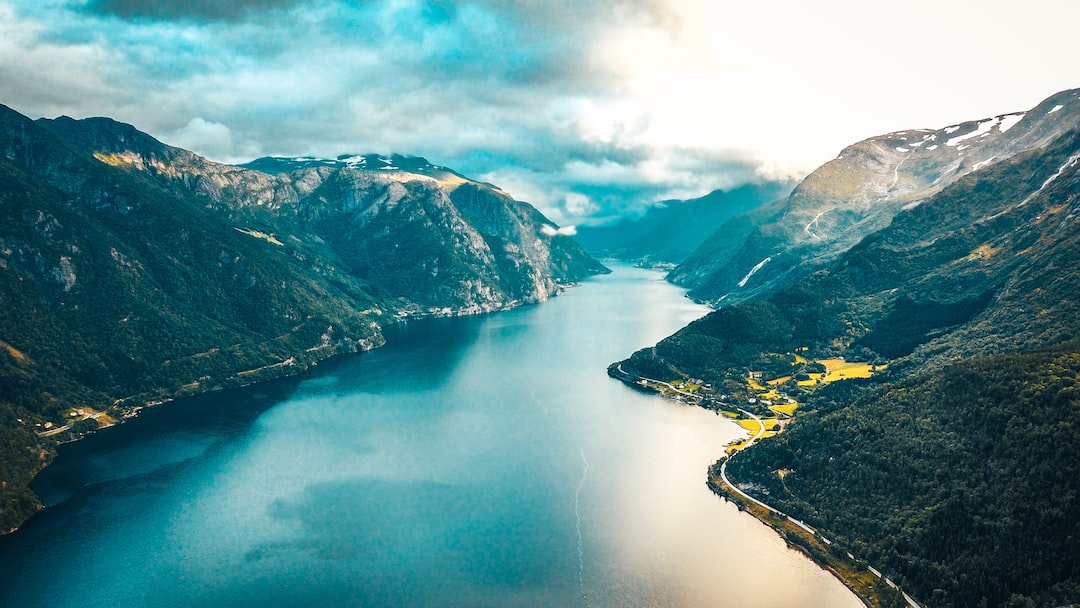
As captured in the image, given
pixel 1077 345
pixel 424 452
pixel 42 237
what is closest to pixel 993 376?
pixel 1077 345

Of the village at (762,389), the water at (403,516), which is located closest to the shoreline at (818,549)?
the water at (403,516)

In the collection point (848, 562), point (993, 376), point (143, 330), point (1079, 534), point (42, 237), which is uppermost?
point (42, 237)

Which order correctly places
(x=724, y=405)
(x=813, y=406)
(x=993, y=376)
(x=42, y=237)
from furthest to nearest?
(x=42, y=237) < (x=724, y=405) < (x=813, y=406) < (x=993, y=376)

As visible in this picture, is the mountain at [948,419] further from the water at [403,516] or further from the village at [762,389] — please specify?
the water at [403,516]

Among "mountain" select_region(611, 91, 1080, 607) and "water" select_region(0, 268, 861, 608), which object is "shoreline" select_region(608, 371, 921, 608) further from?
"water" select_region(0, 268, 861, 608)

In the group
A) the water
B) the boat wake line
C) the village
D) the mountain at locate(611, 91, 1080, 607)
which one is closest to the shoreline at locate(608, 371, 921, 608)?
the mountain at locate(611, 91, 1080, 607)

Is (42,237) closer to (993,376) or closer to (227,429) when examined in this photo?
(227,429)
